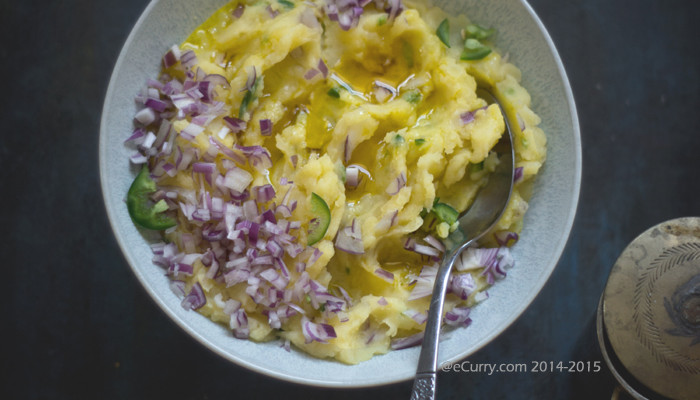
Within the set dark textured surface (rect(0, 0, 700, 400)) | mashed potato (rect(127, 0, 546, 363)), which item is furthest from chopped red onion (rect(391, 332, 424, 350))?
dark textured surface (rect(0, 0, 700, 400))

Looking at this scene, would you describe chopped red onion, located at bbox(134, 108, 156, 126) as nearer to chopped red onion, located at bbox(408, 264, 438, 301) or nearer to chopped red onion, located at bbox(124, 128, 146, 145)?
chopped red onion, located at bbox(124, 128, 146, 145)

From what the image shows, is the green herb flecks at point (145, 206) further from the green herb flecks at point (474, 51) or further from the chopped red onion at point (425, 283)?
the green herb flecks at point (474, 51)

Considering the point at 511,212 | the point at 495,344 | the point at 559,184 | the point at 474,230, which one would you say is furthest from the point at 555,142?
the point at 495,344

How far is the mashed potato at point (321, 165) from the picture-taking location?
2527 mm

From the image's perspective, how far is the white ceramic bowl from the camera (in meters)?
2.51

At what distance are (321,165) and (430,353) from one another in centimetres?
92

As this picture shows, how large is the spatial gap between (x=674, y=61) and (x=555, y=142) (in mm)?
1224

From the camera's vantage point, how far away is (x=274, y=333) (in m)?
2.63

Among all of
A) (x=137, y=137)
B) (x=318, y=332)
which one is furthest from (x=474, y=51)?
(x=137, y=137)

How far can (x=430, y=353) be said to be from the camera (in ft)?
8.08

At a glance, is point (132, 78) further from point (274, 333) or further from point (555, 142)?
point (555, 142)

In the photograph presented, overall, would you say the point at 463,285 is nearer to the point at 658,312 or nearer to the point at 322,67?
the point at 658,312

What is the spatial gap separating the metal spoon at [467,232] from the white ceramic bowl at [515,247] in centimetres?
10

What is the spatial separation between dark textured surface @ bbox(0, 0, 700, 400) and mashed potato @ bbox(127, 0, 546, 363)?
63cm
